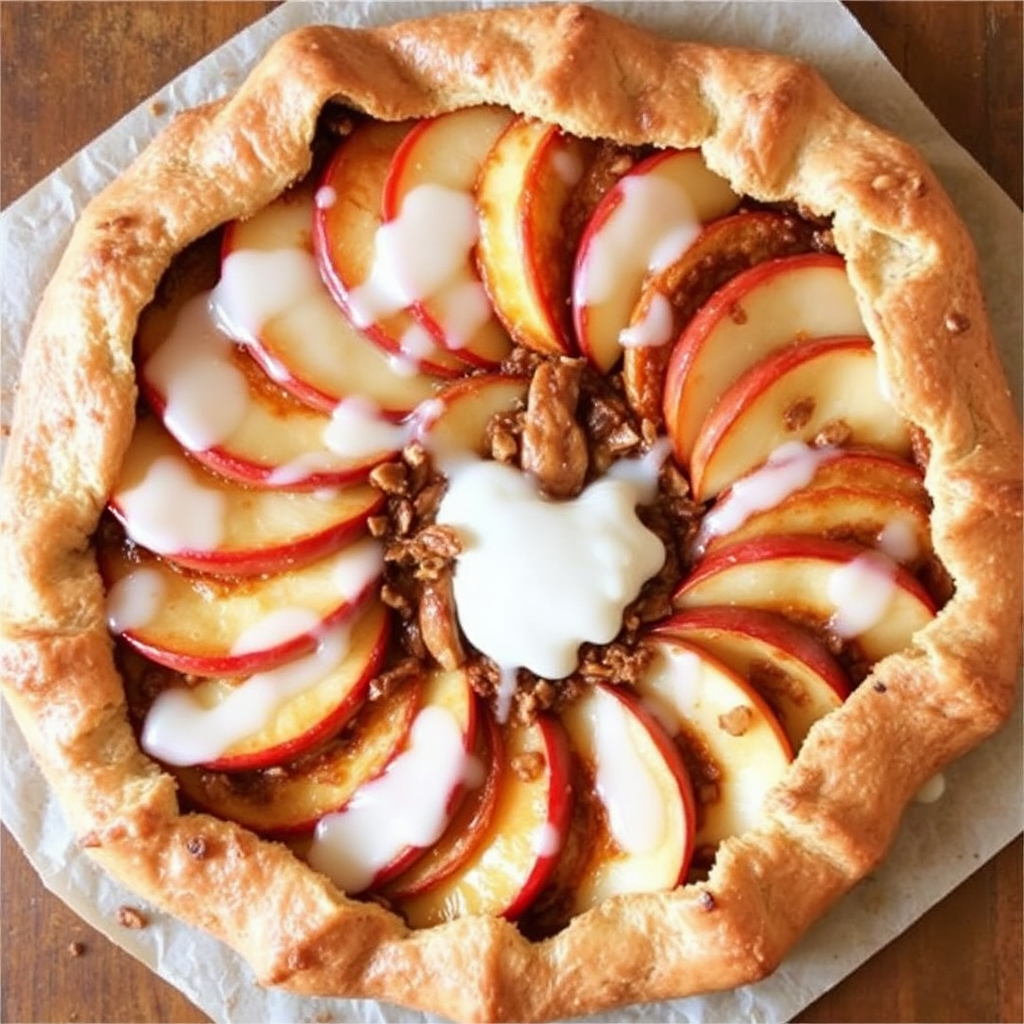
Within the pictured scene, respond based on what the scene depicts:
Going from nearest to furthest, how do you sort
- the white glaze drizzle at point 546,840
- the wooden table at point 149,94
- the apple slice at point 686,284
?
the white glaze drizzle at point 546,840 < the apple slice at point 686,284 < the wooden table at point 149,94

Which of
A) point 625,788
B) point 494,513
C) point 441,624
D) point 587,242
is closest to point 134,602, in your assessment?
point 441,624

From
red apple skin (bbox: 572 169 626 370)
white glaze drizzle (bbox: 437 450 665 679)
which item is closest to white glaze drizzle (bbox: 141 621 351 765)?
white glaze drizzle (bbox: 437 450 665 679)

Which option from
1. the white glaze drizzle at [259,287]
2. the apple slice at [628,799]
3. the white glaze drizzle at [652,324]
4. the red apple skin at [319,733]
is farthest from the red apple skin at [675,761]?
the white glaze drizzle at [259,287]

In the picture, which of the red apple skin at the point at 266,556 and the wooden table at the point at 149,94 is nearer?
the red apple skin at the point at 266,556

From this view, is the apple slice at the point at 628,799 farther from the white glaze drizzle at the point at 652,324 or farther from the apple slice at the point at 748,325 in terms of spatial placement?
the white glaze drizzle at the point at 652,324

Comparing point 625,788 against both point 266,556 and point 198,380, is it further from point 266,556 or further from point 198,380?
point 198,380

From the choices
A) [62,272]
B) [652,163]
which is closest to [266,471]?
[62,272]

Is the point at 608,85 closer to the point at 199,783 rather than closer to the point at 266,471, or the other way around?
the point at 266,471
